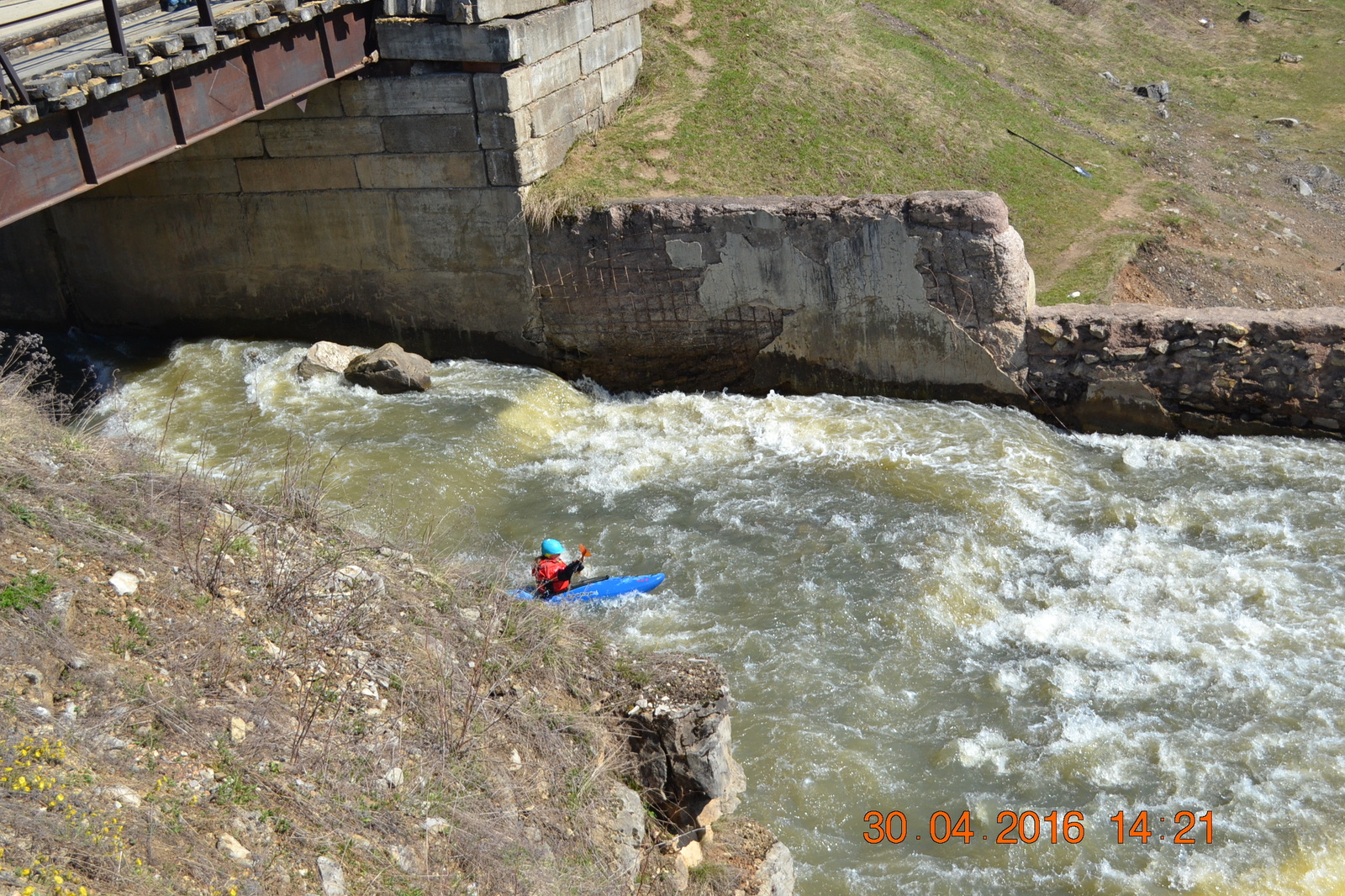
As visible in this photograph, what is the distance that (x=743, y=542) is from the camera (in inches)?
353

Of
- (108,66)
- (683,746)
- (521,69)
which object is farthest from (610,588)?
(521,69)

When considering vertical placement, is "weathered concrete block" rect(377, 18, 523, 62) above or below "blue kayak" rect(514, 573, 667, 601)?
above

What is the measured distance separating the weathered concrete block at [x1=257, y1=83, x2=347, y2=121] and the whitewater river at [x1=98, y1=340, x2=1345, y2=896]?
3.02m

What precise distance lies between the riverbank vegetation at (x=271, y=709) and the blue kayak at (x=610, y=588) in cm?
161

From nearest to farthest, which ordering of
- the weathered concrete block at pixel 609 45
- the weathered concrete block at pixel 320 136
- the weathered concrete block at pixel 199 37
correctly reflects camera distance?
the weathered concrete block at pixel 199 37
the weathered concrete block at pixel 320 136
the weathered concrete block at pixel 609 45

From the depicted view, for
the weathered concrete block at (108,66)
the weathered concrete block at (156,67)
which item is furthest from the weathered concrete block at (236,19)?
the weathered concrete block at (108,66)

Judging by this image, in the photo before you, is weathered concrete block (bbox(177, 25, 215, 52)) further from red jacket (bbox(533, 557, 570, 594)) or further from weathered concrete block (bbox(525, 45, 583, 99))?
red jacket (bbox(533, 557, 570, 594))

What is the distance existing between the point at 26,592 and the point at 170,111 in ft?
21.0

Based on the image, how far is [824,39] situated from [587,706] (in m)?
13.3

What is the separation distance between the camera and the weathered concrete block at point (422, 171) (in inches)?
473

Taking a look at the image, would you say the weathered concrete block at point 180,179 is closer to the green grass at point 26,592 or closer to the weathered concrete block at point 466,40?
the weathered concrete block at point 466,40

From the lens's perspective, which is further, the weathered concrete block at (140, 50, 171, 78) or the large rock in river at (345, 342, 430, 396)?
the large rock in river at (345, 342, 430, 396)

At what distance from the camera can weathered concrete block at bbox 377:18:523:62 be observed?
450 inches
